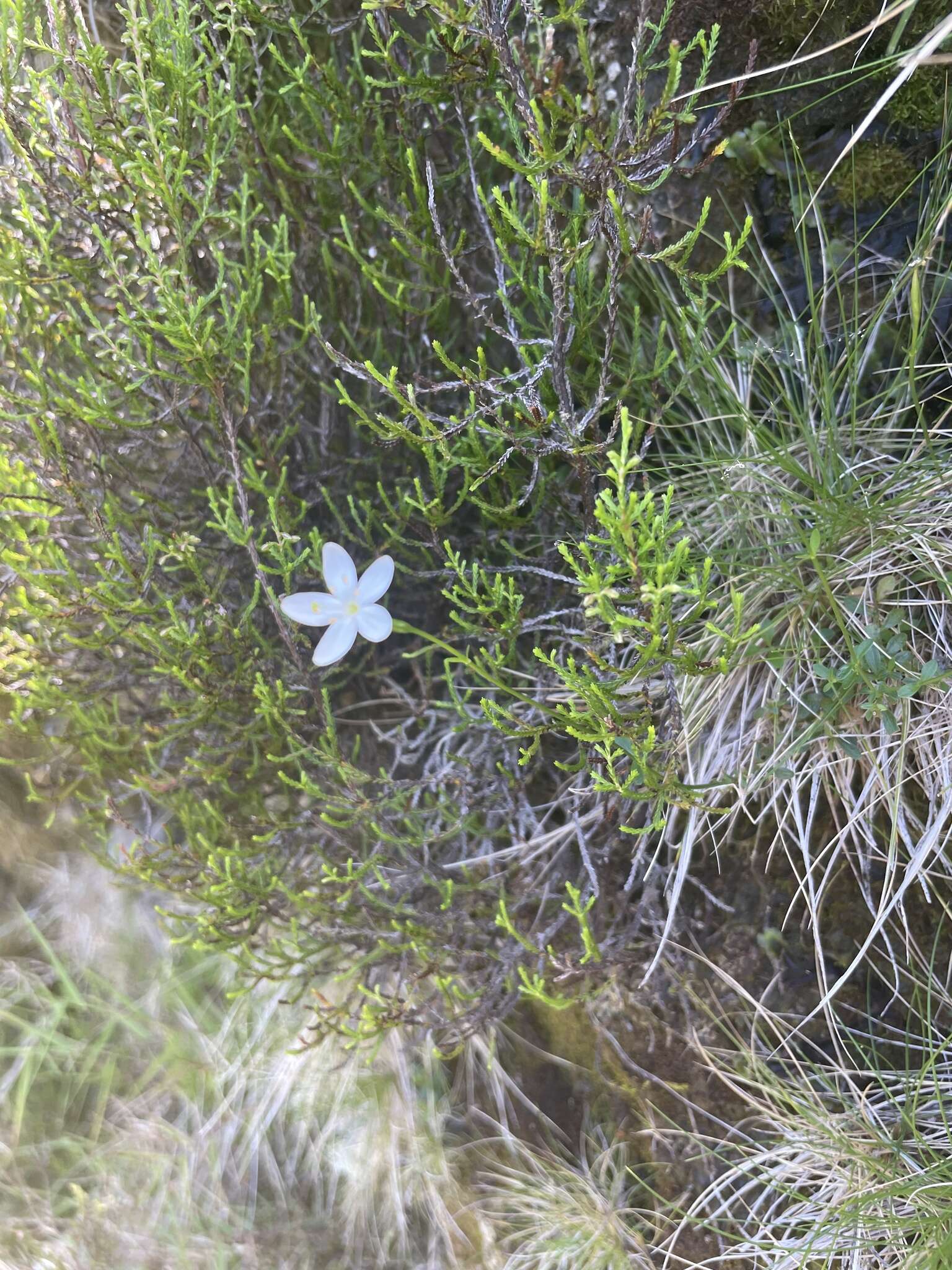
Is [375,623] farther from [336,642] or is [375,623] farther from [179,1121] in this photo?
[179,1121]

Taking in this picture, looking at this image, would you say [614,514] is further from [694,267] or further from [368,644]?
[368,644]

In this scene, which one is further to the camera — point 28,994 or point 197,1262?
point 28,994

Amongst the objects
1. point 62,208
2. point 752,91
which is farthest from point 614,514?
point 62,208

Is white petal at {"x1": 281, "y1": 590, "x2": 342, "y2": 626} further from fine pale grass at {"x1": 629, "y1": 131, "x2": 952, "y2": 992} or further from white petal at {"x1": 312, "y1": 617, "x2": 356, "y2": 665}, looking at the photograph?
fine pale grass at {"x1": 629, "y1": 131, "x2": 952, "y2": 992}

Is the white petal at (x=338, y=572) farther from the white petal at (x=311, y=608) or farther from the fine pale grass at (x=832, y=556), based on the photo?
the fine pale grass at (x=832, y=556)

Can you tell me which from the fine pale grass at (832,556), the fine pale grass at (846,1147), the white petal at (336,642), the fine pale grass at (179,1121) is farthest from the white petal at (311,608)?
the fine pale grass at (179,1121)

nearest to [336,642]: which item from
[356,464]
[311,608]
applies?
[311,608]

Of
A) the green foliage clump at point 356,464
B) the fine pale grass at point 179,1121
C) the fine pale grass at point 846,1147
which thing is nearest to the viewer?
the green foliage clump at point 356,464
